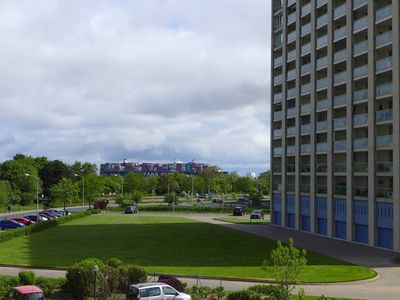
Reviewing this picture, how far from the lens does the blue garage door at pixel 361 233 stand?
184ft

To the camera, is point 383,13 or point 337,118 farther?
point 337,118

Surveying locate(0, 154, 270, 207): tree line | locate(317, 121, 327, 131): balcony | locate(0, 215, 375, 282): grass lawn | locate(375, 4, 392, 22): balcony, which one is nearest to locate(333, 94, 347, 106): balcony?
locate(317, 121, 327, 131): balcony

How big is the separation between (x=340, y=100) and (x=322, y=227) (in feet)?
53.9

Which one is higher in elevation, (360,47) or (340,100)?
(360,47)

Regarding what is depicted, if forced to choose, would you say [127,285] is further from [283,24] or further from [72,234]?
[283,24]

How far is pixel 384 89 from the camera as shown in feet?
174

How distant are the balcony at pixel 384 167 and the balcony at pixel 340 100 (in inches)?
386

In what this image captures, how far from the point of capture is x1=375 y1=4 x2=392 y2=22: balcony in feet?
173

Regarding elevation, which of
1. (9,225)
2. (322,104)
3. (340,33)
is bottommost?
(9,225)

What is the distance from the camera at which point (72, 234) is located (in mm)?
63375

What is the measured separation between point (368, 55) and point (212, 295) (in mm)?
37246

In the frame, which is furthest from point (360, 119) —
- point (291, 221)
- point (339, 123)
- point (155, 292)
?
point (155, 292)

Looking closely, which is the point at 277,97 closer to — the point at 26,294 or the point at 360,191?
the point at 360,191

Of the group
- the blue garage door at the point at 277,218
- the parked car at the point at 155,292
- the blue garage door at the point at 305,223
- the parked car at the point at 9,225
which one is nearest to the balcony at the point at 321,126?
the blue garage door at the point at 305,223
